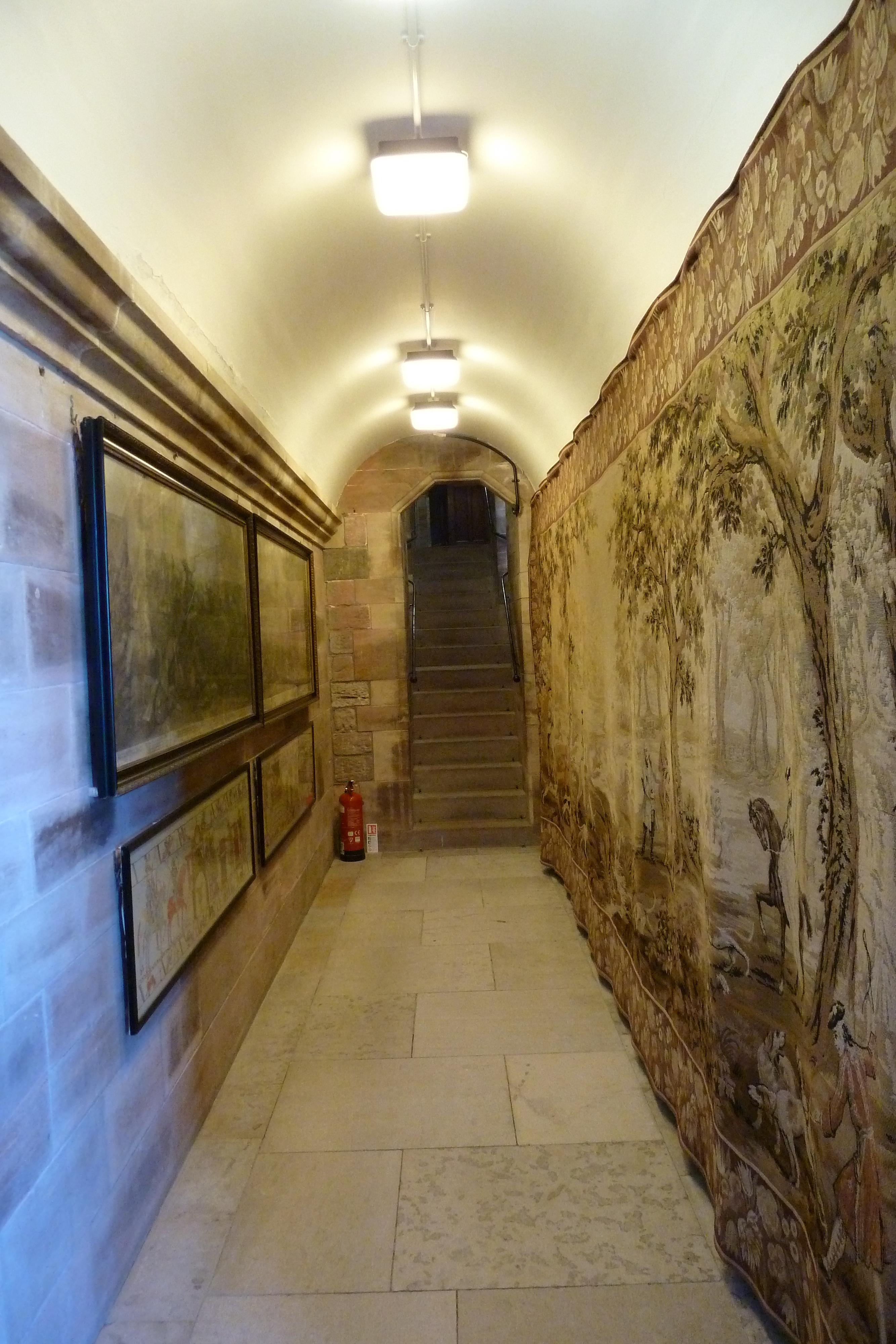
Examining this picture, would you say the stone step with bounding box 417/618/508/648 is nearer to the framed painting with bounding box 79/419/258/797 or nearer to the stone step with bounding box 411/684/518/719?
the stone step with bounding box 411/684/518/719

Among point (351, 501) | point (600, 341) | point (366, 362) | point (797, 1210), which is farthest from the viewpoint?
point (351, 501)

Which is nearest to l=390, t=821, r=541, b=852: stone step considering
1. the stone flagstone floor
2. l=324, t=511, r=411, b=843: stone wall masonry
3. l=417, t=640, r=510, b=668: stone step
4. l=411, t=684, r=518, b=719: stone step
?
l=324, t=511, r=411, b=843: stone wall masonry

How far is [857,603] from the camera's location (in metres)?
1.23

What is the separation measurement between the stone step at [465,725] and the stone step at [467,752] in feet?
0.50

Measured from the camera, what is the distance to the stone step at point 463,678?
7.69 metres

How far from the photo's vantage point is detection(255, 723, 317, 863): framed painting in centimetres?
359

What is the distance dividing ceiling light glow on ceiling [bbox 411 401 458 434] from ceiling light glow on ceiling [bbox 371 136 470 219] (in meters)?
2.63

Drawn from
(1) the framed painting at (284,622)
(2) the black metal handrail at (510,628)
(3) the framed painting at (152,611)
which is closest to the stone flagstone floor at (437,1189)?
(3) the framed painting at (152,611)

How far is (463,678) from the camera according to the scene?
7750 millimetres

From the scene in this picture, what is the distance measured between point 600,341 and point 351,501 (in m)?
3.44

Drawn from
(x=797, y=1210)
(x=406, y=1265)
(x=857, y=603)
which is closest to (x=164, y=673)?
(x=406, y=1265)

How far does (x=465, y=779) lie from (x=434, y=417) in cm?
298

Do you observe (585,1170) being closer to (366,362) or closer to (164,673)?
(164,673)

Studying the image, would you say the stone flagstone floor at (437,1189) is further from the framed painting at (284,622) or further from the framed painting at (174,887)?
the framed painting at (284,622)
